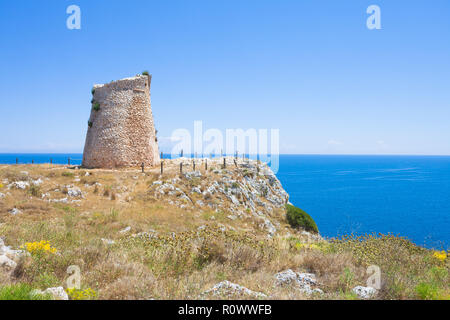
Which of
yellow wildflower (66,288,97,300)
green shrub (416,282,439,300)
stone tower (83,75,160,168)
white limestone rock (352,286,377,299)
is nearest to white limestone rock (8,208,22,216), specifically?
yellow wildflower (66,288,97,300)

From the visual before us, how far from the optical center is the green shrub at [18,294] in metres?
3.48

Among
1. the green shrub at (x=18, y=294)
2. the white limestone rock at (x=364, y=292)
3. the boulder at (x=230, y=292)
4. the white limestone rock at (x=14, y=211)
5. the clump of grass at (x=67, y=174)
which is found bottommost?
the white limestone rock at (x=14, y=211)

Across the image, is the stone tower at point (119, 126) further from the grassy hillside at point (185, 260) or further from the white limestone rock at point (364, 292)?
the white limestone rock at point (364, 292)

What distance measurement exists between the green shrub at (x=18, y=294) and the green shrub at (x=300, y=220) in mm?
23522

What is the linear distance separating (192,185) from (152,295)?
16.7 meters

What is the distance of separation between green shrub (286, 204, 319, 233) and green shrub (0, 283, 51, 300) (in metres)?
23.5

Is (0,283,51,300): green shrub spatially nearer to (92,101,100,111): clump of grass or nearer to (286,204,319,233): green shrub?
(92,101,100,111): clump of grass

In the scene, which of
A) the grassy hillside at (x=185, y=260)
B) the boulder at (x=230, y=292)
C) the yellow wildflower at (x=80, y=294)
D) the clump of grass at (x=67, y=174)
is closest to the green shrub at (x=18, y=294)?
the grassy hillside at (x=185, y=260)

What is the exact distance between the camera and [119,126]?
2327cm

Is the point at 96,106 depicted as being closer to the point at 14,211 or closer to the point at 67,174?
the point at 67,174

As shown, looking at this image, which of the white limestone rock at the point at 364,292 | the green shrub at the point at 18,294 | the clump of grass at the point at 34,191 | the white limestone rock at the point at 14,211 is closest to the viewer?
the green shrub at the point at 18,294

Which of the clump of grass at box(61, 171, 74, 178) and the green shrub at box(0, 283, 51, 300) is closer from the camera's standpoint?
the green shrub at box(0, 283, 51, 300)

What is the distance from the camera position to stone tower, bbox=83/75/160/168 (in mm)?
23203
